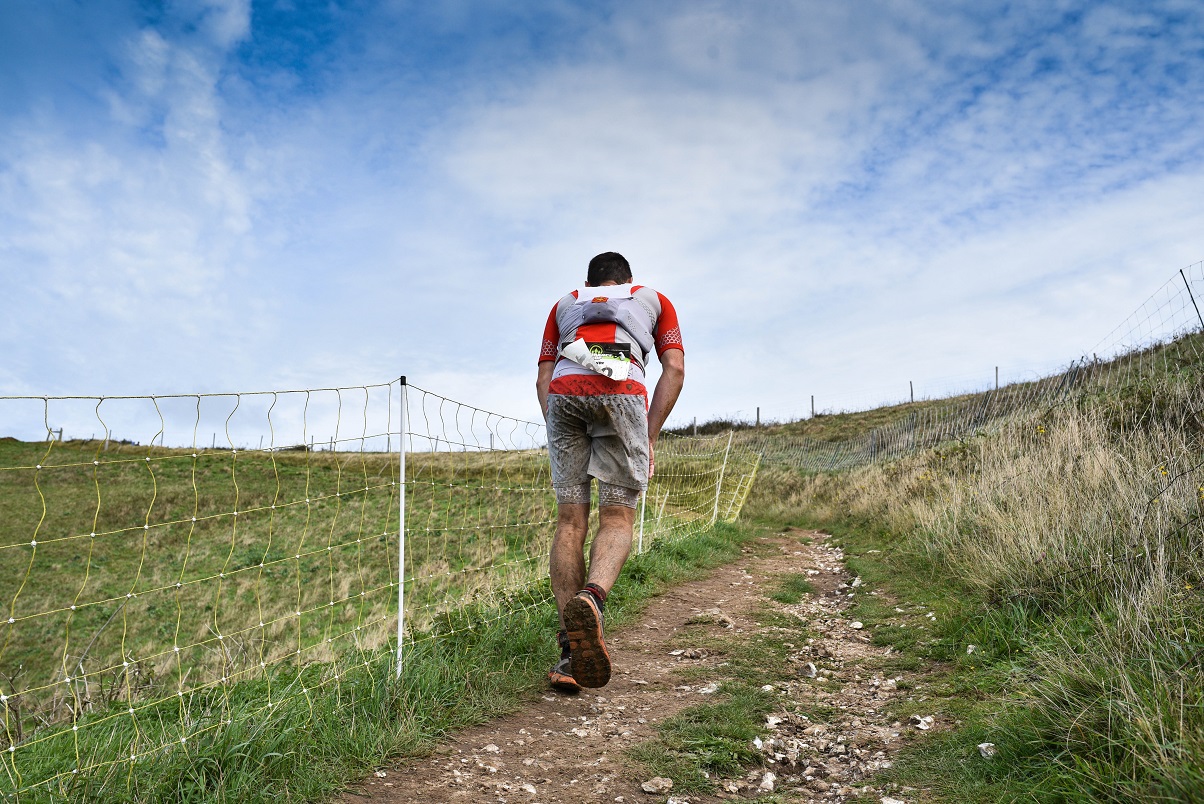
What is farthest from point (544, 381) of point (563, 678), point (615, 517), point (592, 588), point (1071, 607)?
point (1071, 607)

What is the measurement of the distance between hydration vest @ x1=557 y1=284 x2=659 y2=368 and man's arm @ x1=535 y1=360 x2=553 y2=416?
0.23 meters

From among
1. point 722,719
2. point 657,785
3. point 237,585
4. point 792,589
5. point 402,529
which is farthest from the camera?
point 237,585

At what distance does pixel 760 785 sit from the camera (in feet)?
8.36

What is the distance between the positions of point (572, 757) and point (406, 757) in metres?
0.63

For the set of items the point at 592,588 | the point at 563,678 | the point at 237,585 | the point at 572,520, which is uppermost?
the point at 572,520

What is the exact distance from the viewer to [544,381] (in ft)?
12.3

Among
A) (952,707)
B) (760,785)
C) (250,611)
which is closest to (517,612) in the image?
(760,785)

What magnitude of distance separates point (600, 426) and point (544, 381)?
48 centimetres

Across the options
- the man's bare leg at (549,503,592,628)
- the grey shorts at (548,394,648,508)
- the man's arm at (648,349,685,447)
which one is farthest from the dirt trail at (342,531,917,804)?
the man's arm at (648,349,685,447)

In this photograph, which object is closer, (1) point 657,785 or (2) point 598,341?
(1) point 657,785

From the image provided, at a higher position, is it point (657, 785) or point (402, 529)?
point (402, 529)

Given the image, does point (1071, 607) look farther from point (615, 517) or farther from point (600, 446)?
point (600, 446)

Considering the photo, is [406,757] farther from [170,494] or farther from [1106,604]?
[170,494]

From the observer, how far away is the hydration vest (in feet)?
11.3
